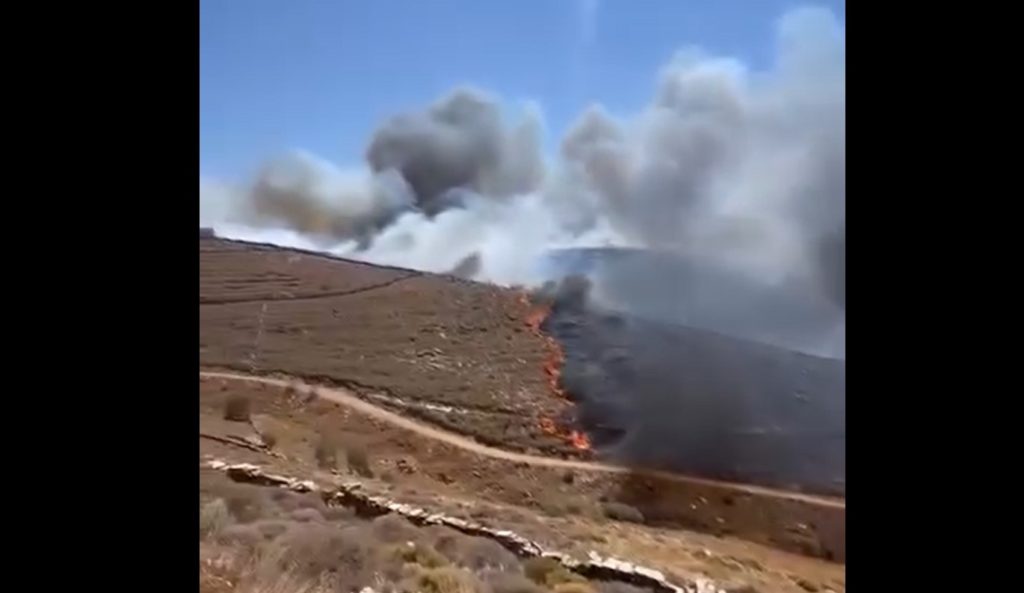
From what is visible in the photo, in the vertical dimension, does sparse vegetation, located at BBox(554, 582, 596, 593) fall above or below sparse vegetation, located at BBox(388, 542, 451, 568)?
below

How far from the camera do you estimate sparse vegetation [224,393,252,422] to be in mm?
1593

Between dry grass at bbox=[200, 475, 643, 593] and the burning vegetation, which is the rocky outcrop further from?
the burning vegetation

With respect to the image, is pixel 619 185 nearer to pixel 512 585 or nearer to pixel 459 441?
pixel 459 441

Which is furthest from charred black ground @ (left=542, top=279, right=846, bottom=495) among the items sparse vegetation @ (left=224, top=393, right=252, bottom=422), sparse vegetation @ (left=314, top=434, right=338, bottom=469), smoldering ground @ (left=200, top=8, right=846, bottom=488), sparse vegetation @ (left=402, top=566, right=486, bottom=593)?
sparse vegetation @ (left=224, top=393, right=252, bottom=422)

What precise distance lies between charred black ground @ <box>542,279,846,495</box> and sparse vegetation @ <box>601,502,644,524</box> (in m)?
0.07

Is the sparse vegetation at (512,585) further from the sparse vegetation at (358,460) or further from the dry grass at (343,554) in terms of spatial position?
the sparse vegetation at (358,460)

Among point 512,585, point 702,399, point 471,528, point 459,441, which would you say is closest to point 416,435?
point 459,441

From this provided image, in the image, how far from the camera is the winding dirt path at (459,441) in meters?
1.45

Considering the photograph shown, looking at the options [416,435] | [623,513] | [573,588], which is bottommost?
[573,588]

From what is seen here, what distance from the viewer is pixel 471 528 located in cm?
151

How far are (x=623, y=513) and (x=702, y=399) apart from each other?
0.71 ft
